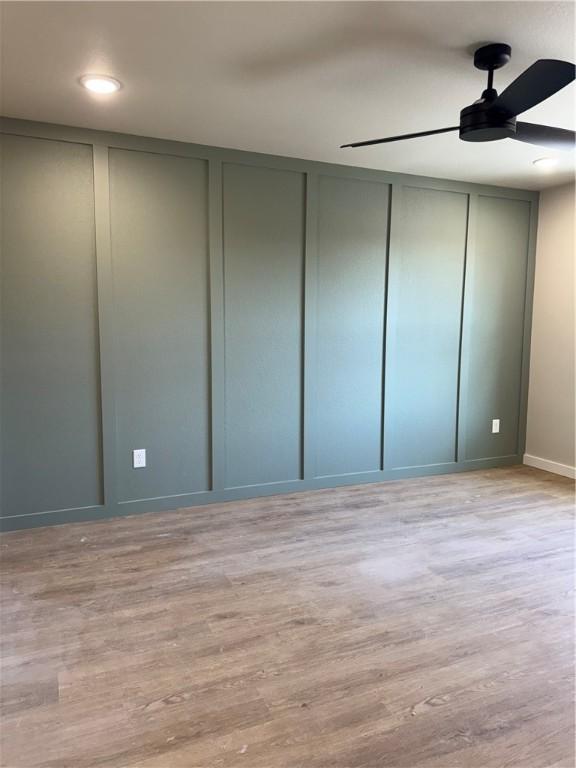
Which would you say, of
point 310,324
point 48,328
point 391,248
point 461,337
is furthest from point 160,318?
point 461,337

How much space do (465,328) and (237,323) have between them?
1.99 meters

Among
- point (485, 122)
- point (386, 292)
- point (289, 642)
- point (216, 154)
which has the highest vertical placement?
point (216, 154)

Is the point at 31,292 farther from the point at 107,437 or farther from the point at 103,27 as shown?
the point at 103,27

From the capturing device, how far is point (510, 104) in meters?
2.03

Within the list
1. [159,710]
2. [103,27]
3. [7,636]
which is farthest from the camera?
[7,636]

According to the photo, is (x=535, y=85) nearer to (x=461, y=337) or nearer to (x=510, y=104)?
(x=510, y=104)

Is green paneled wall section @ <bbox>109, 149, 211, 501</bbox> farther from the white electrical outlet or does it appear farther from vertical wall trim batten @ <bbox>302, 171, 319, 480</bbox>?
vertical wall trim batten @ <bbox>302, 171, 319, 480</bbox>

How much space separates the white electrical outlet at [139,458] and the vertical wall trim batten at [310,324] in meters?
1.16

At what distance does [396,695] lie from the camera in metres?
1.83

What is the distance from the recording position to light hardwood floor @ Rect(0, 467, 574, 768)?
5.33 ft

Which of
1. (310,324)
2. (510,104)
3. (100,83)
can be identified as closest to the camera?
(510,104)

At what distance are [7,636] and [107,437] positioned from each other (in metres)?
1.37

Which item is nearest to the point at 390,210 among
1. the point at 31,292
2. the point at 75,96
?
the point at 75,96

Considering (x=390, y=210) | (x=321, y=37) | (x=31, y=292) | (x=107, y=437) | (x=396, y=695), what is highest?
(x=321, y=37)
